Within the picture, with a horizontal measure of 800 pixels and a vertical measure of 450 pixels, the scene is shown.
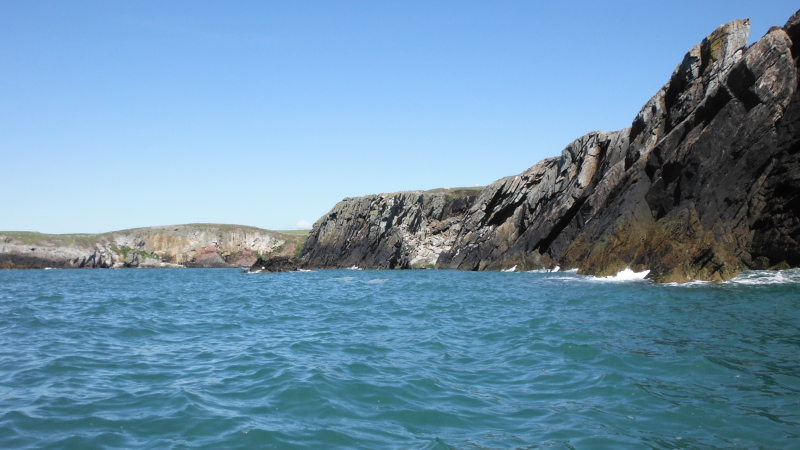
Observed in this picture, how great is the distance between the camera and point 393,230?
271 ft

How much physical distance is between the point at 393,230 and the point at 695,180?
54.3m

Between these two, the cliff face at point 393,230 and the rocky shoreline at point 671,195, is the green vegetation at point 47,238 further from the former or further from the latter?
the rocky shoreline at point 671,195

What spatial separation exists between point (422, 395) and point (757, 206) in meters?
26.6

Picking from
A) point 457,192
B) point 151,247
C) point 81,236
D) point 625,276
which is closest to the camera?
point 625,276

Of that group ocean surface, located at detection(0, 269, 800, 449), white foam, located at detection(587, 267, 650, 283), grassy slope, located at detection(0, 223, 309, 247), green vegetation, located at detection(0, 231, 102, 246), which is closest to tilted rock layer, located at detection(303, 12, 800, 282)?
white foam, located at detection(587, 267, 650, 283)

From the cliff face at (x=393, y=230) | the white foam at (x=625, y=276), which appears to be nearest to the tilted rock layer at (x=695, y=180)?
the white foam at (x=625, y=276)

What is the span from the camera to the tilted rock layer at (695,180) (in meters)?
28.0

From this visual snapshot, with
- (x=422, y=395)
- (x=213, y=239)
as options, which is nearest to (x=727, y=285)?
(x=422, y=395)

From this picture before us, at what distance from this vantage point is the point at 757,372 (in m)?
10.0

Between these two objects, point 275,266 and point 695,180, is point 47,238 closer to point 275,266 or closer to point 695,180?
point 275,266

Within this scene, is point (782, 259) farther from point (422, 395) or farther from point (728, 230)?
point (422, 395)

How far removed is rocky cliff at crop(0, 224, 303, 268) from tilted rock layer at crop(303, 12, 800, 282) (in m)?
79.1

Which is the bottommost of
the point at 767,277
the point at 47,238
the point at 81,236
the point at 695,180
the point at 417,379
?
the point at 417,379

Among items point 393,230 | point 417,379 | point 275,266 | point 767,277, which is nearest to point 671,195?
point 767,277
